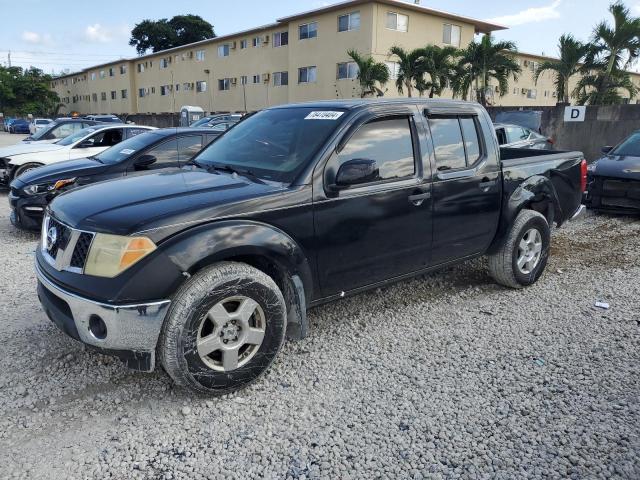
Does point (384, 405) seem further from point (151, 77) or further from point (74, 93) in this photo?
point (74, 93)

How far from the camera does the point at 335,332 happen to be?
414 centimetres

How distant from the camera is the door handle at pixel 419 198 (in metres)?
3.93

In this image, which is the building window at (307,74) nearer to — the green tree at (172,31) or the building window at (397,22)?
the building window at (397,22)

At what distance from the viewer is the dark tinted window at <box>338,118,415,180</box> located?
368cm

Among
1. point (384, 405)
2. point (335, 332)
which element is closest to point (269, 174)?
point (335, 332)

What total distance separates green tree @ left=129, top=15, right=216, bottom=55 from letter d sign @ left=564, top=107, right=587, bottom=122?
6188cm

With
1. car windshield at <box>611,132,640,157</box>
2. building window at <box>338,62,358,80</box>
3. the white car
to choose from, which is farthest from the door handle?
building window at <box>338,62,358,80</box>

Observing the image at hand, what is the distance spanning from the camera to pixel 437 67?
27297 mm

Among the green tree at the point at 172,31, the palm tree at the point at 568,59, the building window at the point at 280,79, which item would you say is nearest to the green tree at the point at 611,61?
the palm tree at the point at 568,59

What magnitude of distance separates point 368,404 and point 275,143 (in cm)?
203

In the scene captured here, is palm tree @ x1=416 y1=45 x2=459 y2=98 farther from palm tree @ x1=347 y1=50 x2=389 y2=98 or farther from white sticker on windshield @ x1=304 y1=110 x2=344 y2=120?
white sticker on windshield @ x1=304 y1=110 x2=344 y2=120

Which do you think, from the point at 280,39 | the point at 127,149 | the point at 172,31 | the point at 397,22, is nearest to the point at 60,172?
the point at 127,149

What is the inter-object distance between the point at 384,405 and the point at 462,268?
3.10m

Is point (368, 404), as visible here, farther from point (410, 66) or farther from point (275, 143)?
point (410, 66)
